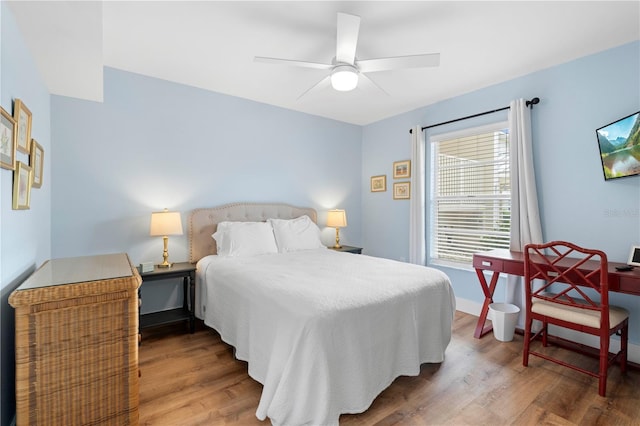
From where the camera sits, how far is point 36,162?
2090 millimetres

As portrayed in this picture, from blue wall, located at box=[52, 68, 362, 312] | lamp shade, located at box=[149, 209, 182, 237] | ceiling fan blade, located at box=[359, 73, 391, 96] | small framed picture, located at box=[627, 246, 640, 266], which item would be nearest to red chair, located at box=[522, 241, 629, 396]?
small framed picture, located at box=[627, 246, 640, 266]

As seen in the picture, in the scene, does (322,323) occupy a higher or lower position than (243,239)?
lower

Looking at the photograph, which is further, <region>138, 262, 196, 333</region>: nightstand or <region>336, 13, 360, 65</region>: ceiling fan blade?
<region>138, 262, 196, 333</region>: nightstand

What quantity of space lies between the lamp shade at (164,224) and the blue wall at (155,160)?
32 cm

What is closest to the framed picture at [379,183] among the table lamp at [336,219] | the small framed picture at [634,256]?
the table lamp at [336,219]

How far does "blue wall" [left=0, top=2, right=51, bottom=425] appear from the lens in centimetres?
142

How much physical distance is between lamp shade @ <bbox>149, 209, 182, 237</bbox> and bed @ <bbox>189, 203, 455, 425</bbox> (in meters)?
0.44

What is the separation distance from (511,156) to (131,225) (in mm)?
3985

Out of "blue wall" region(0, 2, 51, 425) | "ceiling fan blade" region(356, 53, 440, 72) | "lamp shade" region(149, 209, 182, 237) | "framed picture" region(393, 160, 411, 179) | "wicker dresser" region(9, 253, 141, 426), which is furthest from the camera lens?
"framed picture" region(393, 160, 411, 179)

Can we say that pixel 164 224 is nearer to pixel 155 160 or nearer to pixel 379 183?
pixel 155 160

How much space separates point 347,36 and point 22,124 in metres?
2.02

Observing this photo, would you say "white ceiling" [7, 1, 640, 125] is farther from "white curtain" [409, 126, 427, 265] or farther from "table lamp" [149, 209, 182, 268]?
"table lamp" [149, 209, 182, 268]

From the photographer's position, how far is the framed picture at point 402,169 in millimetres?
4270

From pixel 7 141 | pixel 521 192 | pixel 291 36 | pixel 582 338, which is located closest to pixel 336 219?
pixel 521 192
